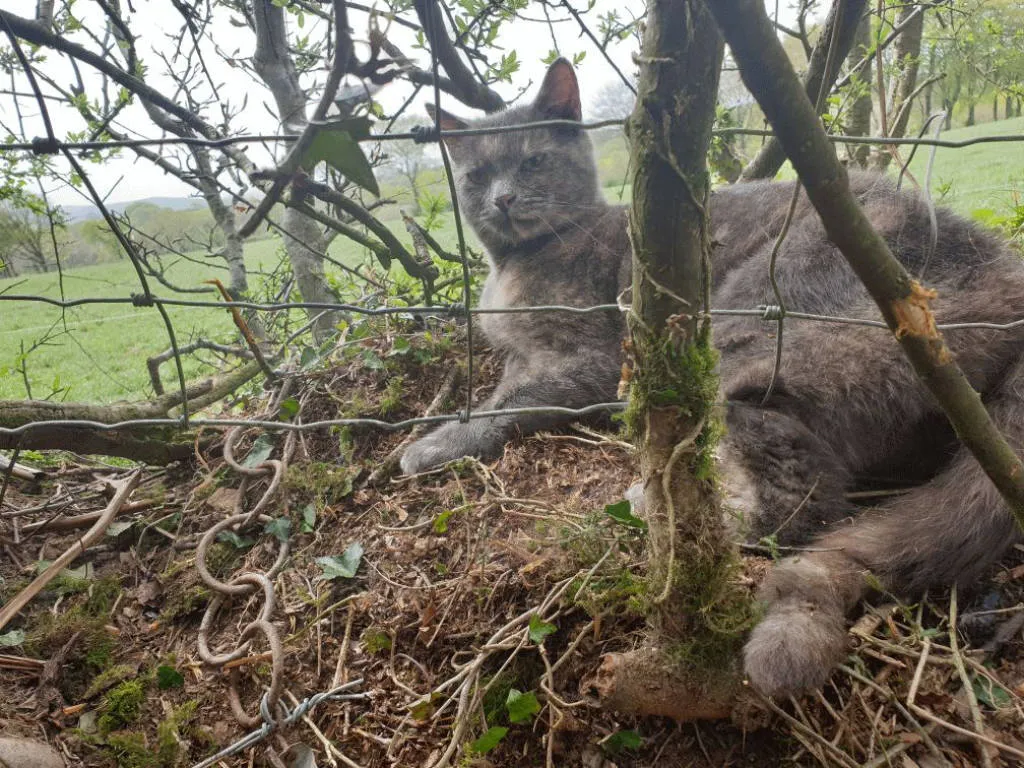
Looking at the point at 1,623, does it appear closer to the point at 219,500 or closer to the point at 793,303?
the point at 219,500

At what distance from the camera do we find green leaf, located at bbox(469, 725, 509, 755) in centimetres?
135

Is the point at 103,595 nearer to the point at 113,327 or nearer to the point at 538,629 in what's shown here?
the point at 538,629

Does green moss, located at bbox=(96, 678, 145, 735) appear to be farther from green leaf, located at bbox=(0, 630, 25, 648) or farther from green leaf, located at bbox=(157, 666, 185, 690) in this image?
green leaf, located at bbox=(0, 630, 25, 648)

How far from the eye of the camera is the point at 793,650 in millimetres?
1329

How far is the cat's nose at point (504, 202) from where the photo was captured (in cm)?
333

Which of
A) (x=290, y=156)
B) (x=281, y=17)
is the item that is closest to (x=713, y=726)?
(x=290, y=156)

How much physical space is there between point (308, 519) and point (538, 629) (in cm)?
115

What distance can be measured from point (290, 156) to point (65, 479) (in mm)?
2440

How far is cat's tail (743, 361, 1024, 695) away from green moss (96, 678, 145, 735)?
1656 mm

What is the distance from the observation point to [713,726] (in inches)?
55.4

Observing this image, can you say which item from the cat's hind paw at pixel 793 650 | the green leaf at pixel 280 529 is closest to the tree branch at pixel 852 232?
the cat's hind paw at pixel 793 650

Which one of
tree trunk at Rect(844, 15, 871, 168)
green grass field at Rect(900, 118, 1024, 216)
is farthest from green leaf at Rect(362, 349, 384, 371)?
green grass field at Rect(900, 118, 1024, 216)

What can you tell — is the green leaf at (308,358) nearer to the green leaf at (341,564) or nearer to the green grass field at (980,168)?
the green leaf at (341,564)

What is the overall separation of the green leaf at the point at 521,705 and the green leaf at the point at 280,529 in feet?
3.85
